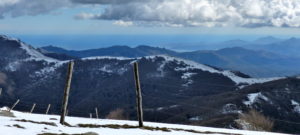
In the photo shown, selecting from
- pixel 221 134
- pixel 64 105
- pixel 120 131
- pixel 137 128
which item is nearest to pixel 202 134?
pixel 221 134

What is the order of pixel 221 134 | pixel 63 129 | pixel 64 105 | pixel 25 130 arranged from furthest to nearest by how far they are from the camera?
pixel 221 134 → pixel 64 105 → pixel 63 129 → pixel 25 130

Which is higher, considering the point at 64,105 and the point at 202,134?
the point at 64,105

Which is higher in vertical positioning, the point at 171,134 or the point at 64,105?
the point at 64,105

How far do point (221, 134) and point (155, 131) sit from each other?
26.5ft

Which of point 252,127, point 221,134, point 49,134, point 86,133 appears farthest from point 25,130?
point 252,127

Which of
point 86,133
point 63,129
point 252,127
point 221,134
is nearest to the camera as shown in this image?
point 86,133

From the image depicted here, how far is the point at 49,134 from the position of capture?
26.6 metres

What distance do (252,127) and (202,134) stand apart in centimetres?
5598

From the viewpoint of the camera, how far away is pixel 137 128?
3594cm

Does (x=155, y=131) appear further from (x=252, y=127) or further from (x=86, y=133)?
(x=252, y=127)

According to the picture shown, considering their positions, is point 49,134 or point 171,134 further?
point 171,134

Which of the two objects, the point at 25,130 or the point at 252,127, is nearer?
the point at 25,130

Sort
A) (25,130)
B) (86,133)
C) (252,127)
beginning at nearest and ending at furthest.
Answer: (25,130) → (86,133) → (252,127)

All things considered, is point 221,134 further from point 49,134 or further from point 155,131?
point 49,134
